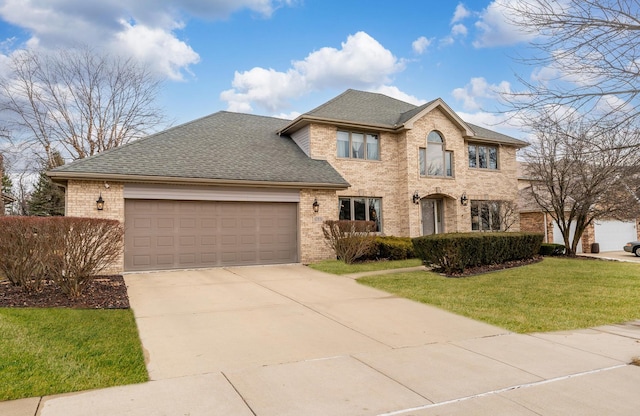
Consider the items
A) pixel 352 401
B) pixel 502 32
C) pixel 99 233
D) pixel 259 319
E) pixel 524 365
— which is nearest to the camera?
pixel 352 401

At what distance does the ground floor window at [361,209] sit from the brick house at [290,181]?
44mm

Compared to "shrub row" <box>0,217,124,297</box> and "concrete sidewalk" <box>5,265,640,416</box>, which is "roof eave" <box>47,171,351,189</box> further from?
"concrete sidewalk" <box>5,265,640,416</box>

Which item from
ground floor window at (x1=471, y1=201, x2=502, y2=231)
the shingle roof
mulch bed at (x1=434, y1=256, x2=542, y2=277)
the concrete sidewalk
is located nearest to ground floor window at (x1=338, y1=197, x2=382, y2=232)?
the shingle roof

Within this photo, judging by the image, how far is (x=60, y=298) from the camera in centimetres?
790

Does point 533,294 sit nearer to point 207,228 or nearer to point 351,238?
point 351,238

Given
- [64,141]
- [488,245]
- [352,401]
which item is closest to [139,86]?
[64,141]

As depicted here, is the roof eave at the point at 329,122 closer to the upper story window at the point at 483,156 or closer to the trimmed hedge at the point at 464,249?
the upper story window at the point at 483,156

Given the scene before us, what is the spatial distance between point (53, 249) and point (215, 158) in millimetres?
7378

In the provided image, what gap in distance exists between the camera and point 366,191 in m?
17.2

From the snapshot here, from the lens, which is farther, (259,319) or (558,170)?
(558,170)

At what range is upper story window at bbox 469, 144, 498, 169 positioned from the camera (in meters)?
20.4

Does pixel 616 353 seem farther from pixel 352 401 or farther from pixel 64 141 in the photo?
pixel 64 141

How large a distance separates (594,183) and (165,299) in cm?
1594

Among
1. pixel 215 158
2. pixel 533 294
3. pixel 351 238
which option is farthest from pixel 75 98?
pixel 533 294
